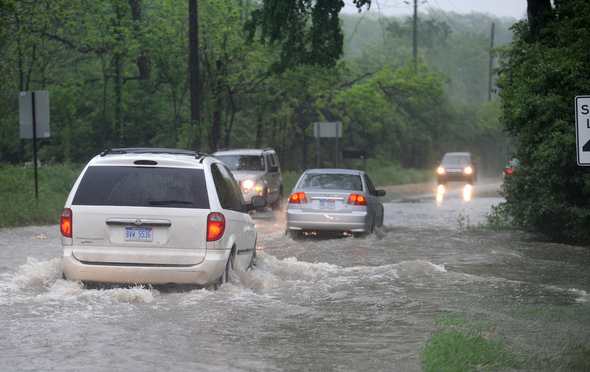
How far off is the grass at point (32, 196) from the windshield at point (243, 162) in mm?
4443

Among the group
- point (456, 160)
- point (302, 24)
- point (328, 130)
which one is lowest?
point (456, 160)

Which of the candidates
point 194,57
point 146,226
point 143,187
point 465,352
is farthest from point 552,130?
point 194,57

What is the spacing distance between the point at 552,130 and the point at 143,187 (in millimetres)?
8420

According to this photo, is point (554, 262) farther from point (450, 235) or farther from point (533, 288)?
point (450, 235)

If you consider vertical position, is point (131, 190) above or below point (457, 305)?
above

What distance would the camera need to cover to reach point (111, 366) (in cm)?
604

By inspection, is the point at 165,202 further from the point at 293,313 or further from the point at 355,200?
the point at 355,200

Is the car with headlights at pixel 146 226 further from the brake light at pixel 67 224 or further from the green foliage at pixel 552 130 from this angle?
the green foliage at pixel 552 130

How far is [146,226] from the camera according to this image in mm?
8719

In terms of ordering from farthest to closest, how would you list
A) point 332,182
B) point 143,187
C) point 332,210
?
point 332,182 → point 332,210 → point 143,187

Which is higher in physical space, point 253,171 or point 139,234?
point 139,234

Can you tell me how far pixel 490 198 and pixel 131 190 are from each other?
26.0m

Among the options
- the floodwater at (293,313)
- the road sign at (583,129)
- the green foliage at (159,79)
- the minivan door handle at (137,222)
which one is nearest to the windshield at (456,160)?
the green foliage at (159,79)

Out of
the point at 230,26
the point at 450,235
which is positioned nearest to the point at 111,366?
the point at 450,235
